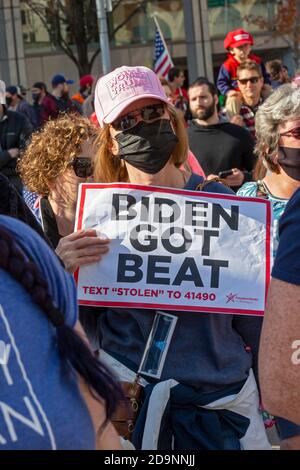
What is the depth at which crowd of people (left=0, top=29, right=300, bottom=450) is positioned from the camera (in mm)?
1666

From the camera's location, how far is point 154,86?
3457 mm

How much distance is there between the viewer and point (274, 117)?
3.95 meters

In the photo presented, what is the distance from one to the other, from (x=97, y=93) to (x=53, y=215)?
0.57m

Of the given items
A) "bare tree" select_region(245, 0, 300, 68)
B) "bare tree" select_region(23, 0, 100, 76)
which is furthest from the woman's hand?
"bare tree" select_region(23, 0, 100, 76)

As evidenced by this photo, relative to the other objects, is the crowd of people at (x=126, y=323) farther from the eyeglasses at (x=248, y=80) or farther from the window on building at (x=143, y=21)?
the window on building at (x=143, y=21)

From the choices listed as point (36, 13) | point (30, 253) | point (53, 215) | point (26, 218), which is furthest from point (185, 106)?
point (36, 13)

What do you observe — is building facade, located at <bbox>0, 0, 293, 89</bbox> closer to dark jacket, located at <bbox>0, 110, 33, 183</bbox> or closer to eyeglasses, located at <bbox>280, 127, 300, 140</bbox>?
dark jacket, located at <bbox>0, 110, 33, 183</bbox>

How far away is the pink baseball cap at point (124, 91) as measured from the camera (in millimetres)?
3426

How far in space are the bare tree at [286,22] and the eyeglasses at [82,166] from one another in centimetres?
2380

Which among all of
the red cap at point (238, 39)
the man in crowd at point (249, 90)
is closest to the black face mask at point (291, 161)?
the man in crowd at point (249, 90)

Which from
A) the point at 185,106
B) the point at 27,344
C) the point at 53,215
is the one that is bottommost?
the point at 185,106

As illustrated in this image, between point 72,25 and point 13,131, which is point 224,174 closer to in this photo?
point 13,131

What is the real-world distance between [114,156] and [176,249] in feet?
1.51
